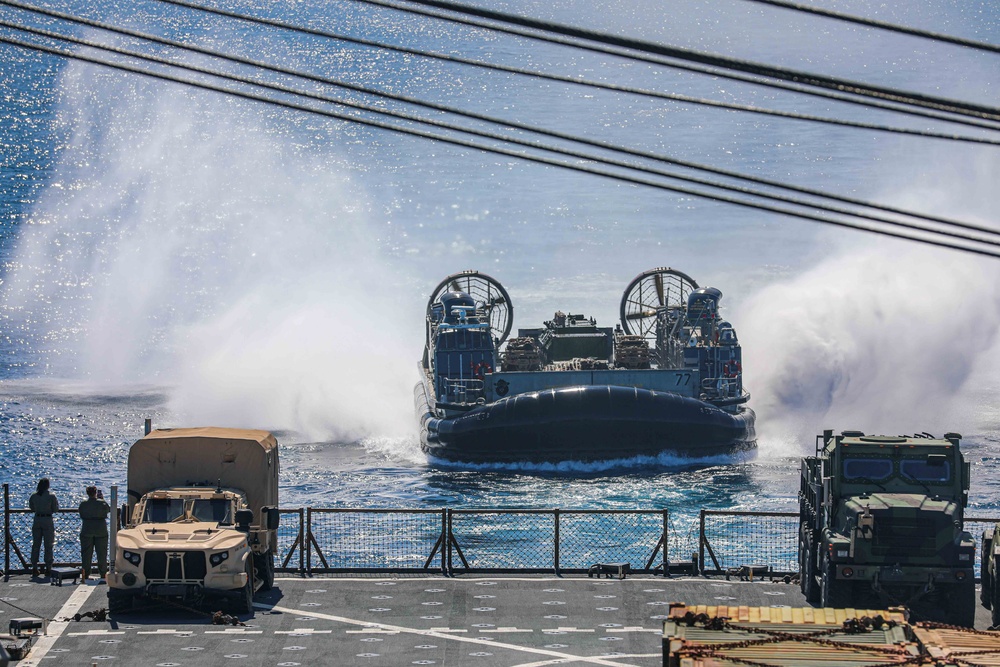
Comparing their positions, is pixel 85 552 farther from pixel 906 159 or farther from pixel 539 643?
pixel 906 159

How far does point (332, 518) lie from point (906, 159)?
57.4 metres

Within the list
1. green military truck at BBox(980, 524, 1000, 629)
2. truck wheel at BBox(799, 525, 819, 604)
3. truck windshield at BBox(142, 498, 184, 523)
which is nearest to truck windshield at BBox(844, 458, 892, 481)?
truck wheel at BBox(799, 525, 819, 604)

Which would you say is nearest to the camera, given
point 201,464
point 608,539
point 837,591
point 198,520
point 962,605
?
point 962,605

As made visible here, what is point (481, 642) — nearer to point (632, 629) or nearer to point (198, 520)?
point (632, 629)

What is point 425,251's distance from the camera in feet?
274

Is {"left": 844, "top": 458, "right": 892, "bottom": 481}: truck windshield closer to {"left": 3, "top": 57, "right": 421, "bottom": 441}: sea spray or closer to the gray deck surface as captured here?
the gray deck surface

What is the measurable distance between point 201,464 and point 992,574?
1037cm

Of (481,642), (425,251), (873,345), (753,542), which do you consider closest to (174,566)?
(481,642)

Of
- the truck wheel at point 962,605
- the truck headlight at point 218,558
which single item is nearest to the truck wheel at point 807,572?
the truck wheel at point 962,605

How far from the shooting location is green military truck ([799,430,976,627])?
1802 cm

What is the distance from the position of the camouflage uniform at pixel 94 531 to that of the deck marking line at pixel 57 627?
384 millimetres

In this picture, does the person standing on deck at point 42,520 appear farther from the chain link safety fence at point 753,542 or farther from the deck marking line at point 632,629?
the chain link safety fence at point 753,542

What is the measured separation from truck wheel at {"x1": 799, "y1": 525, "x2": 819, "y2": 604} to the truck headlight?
754 cm

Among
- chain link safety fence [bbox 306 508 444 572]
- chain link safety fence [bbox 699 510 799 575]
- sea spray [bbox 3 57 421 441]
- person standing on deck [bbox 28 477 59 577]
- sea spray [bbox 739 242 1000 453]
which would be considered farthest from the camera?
sea spray [bbox 3 57 421 441]
